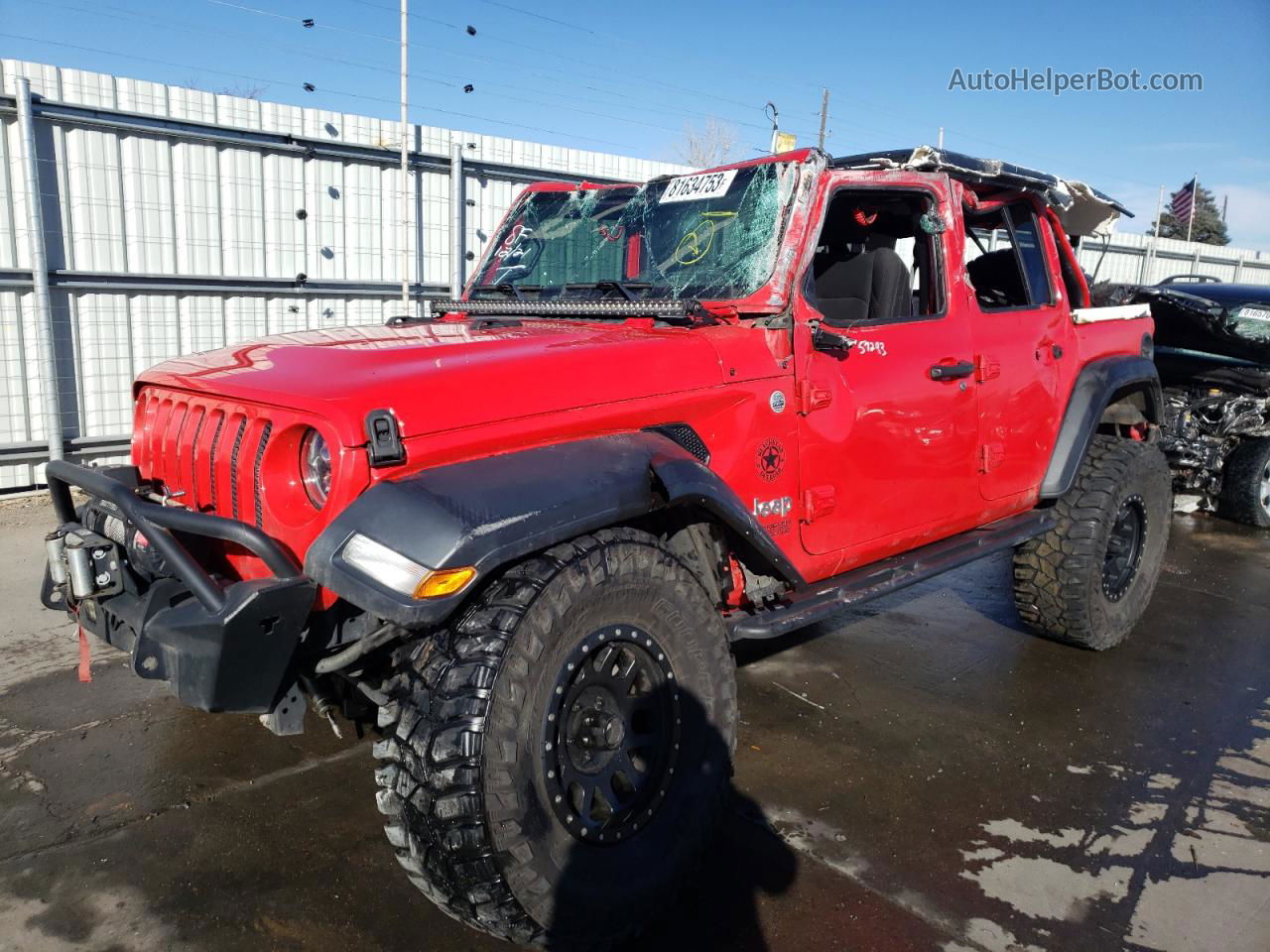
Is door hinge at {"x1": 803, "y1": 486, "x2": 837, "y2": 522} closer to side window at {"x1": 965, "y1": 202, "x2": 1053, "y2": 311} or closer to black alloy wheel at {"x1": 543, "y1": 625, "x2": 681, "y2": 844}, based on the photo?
black alloy wheel at {"x1": 543, "y1": 625, "x2": 681, "y2": 844}

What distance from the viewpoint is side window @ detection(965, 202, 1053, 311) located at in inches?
170

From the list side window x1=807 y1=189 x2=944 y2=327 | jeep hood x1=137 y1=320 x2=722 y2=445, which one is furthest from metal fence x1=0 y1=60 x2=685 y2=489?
side window x1=807 y1=189 x2=944 y2=327

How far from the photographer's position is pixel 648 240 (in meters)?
3.61

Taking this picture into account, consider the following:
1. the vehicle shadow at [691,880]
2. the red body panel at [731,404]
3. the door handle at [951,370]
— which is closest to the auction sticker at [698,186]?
the red body panel at [731,404]

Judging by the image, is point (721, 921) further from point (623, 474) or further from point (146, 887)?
point (146, 887)

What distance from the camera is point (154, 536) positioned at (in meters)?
2.31

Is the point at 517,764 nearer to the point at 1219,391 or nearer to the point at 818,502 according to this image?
the point at 818,502

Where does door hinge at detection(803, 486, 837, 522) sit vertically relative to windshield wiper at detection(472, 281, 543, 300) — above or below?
below

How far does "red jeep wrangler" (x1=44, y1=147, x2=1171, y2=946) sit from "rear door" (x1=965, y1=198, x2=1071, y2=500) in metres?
0.03

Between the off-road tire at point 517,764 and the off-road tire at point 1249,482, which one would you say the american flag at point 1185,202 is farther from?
the off-road tire at point 517,764

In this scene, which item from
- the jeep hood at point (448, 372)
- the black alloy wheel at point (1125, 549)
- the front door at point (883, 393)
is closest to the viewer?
the jeep hood at point (448, 372)

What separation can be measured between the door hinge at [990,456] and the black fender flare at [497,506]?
176 centimetres

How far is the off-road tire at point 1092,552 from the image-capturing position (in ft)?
14.6

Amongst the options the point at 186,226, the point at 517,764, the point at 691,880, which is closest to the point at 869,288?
the point at 691,880
